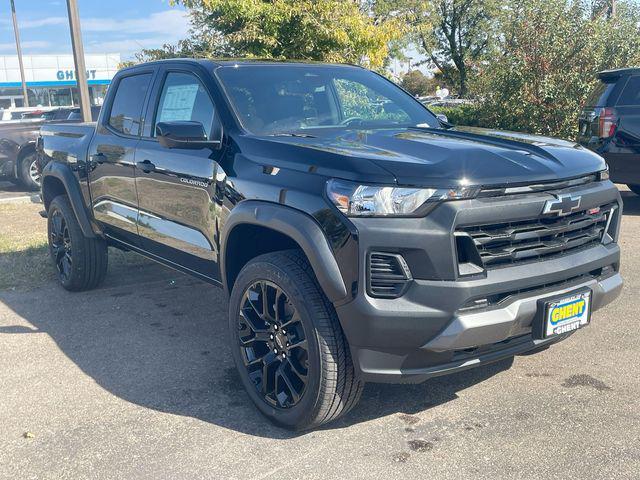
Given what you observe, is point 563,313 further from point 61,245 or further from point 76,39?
point 76,39

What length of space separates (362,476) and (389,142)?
1.66m

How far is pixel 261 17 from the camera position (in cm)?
1136

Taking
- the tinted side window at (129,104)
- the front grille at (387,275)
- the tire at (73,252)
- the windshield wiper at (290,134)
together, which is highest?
the tinted side window at (129,104)

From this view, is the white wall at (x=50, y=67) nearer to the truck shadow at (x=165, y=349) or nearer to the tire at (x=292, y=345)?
the truck shadow at (x=165, y=349)

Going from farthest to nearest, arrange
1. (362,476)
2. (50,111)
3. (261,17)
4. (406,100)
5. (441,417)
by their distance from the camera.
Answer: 1. (50,111)
2. (261,17)
3. (406,100)
4. (441,417)
5. (362,476)

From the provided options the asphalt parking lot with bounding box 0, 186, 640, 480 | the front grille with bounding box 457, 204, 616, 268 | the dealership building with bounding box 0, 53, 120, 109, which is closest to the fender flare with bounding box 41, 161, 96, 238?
the asphalt parking lot with bounding box 0, 186, 640, 480

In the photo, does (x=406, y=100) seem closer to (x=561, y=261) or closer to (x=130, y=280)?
(x=561, y=261)

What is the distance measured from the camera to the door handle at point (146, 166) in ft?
14.5

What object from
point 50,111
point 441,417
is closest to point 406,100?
point 441,417

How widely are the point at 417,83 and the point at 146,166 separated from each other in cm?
5138

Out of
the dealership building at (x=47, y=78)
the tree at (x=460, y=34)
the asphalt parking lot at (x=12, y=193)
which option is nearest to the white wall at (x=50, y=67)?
the dealership building at (x=47, y=78)

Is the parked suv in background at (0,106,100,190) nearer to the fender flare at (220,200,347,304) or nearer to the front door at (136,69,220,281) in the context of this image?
the front door at (136,69,220,281)

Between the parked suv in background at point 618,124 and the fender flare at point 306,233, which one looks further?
the parked suv in background at point 618,124

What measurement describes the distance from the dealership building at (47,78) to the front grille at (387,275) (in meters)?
43.6
